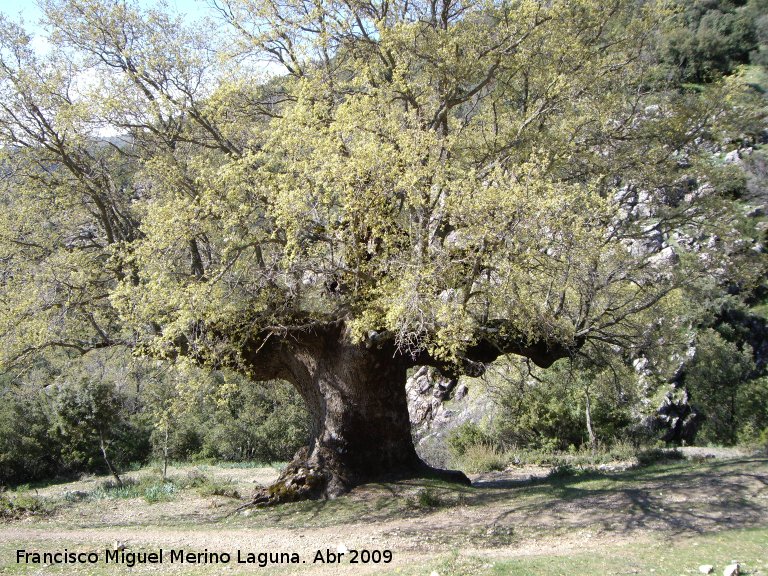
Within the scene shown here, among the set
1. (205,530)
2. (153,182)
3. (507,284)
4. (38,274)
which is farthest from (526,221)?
(38,274)

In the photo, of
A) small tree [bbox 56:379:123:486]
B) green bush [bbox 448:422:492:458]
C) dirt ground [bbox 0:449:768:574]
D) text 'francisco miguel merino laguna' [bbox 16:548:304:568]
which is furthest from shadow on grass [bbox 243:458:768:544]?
small tree [bbox 56:379:123:486]

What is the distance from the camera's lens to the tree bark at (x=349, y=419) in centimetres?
1202

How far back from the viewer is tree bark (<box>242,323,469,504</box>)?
1202 cm

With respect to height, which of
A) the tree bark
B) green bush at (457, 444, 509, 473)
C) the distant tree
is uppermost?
the distant tree

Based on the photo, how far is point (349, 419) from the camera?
40.3ft

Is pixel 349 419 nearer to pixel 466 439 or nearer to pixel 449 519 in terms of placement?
pixel 449 519

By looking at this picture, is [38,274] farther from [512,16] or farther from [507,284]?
[512,16]

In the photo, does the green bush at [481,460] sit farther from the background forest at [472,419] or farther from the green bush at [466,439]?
the green bush at [466,439]

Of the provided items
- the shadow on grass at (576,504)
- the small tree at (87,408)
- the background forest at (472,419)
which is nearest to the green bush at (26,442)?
the background forest at (472,419)

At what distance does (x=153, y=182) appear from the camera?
43.8ft

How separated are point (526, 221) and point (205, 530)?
696 cm

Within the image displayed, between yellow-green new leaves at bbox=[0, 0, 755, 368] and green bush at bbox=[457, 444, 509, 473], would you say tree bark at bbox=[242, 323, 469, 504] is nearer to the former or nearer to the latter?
yellow-green new leaves at bbox=[0, 0, 755, 368]

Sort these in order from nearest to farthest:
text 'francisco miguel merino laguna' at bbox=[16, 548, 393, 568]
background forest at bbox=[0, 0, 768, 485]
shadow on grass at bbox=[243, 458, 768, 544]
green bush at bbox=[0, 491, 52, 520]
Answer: text 'francisco miguel merino laguna' at bbox=[16, 548, 393, 568] → shadow on grass at bbox=[243, 458, 768, 544] → green bush at bbox=[0, 491, 52, 520] → background forest at bbox=[0, 0, 768, 485]

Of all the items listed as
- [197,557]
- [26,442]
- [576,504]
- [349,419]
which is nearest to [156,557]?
[197,557]
